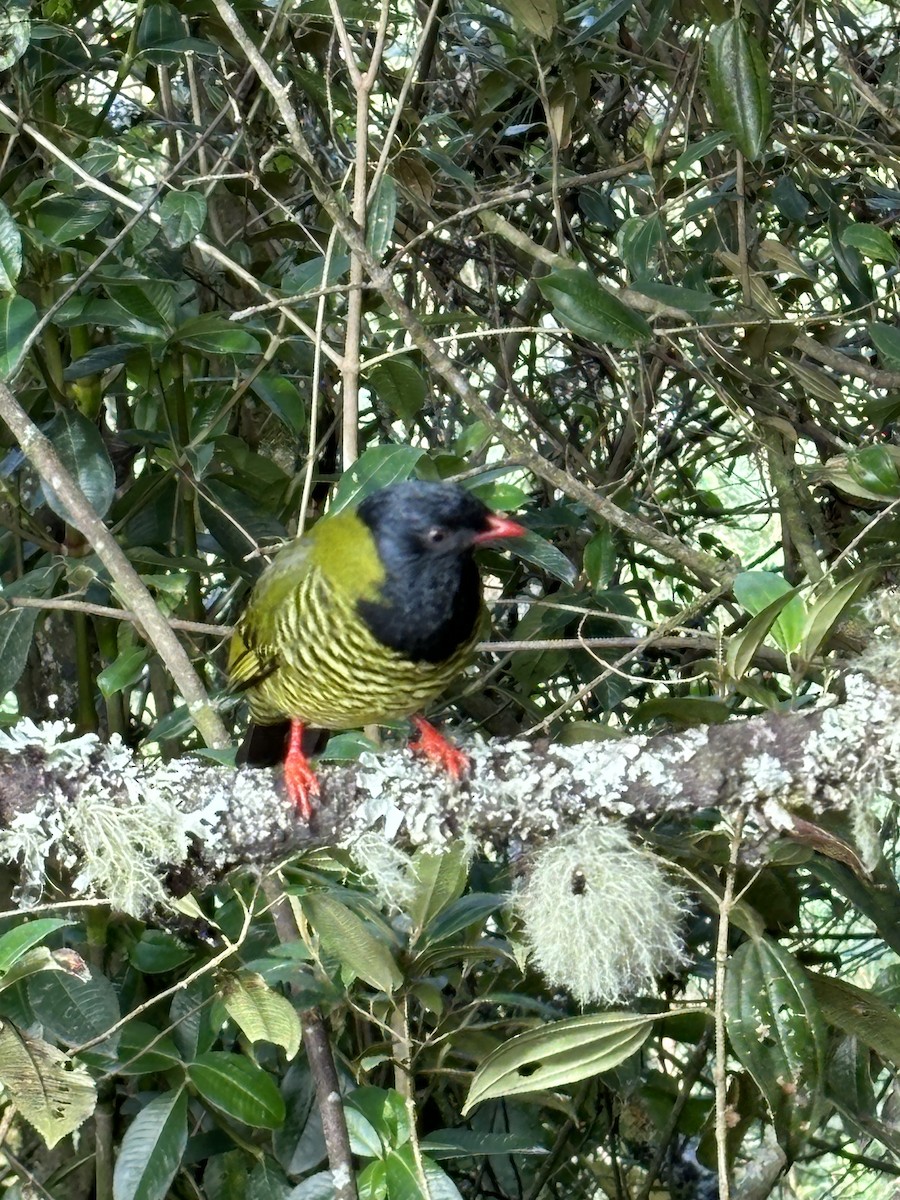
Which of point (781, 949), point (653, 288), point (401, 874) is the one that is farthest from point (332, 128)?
point (781, 949)

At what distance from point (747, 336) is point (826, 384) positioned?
18cm

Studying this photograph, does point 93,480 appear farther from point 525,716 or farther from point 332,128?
point 525,716

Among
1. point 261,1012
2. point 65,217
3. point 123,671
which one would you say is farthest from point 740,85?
point 261,1012

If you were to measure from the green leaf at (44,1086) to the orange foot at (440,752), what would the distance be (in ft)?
1.92

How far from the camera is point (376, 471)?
1968 millimetres

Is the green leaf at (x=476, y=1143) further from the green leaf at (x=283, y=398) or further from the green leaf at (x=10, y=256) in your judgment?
the green leaf at (x=10, y=256)

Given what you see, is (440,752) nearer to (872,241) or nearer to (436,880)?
(436,880)


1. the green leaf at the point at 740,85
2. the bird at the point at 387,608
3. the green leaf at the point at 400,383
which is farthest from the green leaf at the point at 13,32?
the green leaf at the point at 740,85

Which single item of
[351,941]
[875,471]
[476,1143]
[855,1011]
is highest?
[875,471]

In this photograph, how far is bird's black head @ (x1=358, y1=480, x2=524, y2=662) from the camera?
6.33 feet

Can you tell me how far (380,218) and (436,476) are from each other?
0.43 m

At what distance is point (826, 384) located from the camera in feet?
7.98

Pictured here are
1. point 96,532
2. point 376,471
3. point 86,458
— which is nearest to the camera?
point 96,532

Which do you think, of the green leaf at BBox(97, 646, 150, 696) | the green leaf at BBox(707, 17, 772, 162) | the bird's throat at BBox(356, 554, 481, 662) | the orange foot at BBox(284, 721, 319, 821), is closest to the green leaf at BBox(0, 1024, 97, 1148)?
the orange foot at BBox(284, 721, 319, 821)
